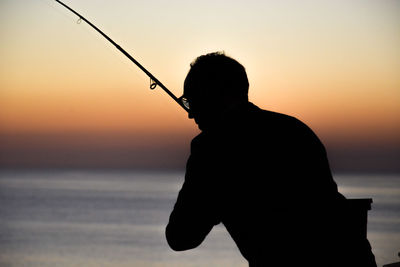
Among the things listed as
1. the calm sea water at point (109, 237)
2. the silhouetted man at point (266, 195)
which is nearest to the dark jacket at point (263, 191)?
the silhouetted man at point (266, 195)

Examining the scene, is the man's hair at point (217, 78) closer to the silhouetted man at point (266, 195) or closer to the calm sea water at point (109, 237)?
the silhouetted man at point (266, 195)

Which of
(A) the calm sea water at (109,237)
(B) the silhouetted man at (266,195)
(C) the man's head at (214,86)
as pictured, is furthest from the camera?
(A) the calm sea water at (109,237)

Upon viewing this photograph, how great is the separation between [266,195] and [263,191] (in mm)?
10

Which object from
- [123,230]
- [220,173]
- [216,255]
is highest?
[220,173]

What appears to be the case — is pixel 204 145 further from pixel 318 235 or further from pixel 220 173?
pixel 318 235

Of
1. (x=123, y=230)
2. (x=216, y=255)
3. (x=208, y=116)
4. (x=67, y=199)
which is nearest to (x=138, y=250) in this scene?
(x=216, y=255)

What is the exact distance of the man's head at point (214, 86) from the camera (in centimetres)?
178

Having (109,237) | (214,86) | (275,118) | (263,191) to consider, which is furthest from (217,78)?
(109,237)

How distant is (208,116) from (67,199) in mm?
42039

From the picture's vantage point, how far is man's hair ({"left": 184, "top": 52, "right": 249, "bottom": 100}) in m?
1.78

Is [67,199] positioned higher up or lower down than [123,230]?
lower down

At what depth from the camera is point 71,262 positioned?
1717 cm

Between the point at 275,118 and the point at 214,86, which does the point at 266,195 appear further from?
the point at 214,86

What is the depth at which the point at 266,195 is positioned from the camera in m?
1.67
